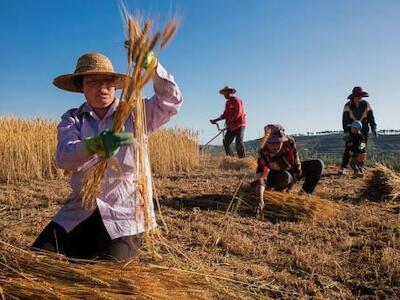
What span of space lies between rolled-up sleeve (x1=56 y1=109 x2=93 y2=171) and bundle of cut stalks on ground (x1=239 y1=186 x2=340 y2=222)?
8.35ft

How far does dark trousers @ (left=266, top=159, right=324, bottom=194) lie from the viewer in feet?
16.7

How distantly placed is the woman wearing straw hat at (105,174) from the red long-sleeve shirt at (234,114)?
7.17 m

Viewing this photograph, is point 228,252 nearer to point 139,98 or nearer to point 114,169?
point 114,169

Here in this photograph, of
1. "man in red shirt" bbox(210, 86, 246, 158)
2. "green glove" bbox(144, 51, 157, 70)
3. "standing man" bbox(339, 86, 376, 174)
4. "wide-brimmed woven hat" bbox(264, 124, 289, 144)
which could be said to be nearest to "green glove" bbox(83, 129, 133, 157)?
"green glove" bbox(144, 51, 157, 70)

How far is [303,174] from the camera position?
5.39 meters

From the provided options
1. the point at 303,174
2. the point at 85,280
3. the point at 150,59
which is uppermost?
the point at 150,59

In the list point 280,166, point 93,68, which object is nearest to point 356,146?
point 280,166

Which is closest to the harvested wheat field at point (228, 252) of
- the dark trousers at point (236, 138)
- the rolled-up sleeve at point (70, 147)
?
the rolled-up sleeve at point (70, 147)

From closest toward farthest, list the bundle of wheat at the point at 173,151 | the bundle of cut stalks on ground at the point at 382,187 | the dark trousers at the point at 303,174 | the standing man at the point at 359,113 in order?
1. the dark trousers at the point at 303,174
2. the bundle of cut stalks on ground at the point at 382,187
3. the standing man at the point at 359,113
4. the bundle of wheat at the point at 173,151

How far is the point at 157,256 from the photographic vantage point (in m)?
2.09

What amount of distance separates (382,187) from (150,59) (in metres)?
4.31

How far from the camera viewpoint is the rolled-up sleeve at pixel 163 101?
2.22 m

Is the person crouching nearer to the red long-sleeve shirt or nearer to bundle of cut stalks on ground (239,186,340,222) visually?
the red long-sleeve shirt

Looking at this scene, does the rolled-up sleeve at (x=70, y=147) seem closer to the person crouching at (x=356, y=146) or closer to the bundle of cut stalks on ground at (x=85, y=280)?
the bundle of cut stalks on ground at (x=85, y=280)
